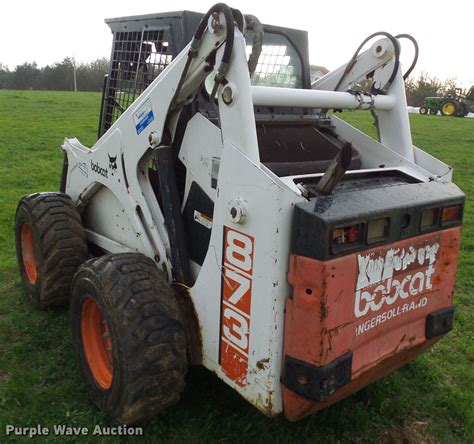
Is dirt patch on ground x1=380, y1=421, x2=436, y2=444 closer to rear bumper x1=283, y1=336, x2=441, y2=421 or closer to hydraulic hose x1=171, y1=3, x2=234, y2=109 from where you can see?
rear bumper x1=283, y1=336, x2=441, y2=421

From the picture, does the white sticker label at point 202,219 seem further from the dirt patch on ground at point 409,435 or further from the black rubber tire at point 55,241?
the dirt patch on ground at point 409,435

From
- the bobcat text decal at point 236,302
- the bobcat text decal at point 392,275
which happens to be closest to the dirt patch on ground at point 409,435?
the bobcat text decal at point 392,275

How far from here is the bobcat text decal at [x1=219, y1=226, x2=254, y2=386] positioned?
2295mm

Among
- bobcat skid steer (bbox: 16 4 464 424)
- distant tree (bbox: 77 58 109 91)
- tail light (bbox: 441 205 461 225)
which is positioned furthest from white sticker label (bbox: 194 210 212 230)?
distant tree (bbox: 77 58 109 91)

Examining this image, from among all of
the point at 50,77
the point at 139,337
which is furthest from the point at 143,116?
the point at 50,77

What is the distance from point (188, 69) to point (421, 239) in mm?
1363

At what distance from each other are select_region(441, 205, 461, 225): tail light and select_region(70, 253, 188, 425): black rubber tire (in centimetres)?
139

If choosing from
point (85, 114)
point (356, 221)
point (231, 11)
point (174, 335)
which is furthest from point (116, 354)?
point (85, 114)

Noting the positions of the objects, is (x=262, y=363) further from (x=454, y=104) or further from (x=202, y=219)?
(x=454, y=104)

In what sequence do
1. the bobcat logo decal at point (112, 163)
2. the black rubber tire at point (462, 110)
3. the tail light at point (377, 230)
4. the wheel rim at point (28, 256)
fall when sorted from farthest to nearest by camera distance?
the black rubber tire at point (462, 110) < the wheel rim at point (28, 256) < the bobcat logo decal at point (112, 163) < the tail light at point (377, 230)

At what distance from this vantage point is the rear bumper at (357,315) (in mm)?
2143

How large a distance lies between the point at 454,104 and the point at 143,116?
2757cm

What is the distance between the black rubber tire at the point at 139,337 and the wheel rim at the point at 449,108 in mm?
27916

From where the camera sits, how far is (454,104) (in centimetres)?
2720
